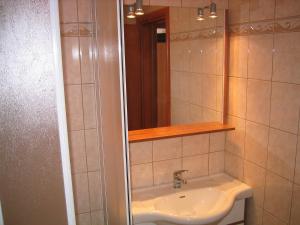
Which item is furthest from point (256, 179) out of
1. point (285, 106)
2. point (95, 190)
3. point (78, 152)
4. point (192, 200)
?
point (78, 152)

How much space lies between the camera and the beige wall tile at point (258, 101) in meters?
1.54

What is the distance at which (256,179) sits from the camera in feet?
5.53

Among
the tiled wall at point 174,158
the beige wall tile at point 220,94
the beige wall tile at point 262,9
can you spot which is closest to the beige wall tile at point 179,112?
the tiled wall at point 174,158

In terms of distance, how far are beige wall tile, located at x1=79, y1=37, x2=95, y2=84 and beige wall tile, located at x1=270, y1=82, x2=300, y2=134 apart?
99 cm

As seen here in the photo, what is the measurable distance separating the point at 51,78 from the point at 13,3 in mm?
212

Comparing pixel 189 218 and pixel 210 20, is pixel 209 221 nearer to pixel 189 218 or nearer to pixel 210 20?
pixel 189 218

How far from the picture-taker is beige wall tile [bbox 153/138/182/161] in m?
1.71

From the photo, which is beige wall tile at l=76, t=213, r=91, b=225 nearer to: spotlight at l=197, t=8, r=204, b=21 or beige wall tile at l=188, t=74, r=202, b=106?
beige wall tile at l=188, t=74, r=202, b=106

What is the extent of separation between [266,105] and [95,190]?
1086 mm

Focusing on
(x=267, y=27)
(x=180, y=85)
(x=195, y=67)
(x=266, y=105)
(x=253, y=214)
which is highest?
(x=267, y=27)

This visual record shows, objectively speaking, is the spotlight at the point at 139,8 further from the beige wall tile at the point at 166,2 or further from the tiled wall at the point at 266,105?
the tiled wall at the point at 266,105

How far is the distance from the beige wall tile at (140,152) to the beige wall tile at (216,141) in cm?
45

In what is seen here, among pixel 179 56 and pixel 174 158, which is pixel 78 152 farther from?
pixel 179 56

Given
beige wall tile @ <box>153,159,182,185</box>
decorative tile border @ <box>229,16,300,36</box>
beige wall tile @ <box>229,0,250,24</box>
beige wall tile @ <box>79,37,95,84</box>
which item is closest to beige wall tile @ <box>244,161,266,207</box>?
beige wall tile @ <box>153,159,182,185</box>
